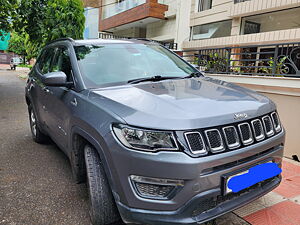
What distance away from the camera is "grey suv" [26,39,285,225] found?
164cm

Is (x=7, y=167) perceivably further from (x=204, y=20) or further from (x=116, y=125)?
(x=204, y=20)

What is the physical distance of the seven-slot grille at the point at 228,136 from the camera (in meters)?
1.66

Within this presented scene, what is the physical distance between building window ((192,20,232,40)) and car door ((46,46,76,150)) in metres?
9.60

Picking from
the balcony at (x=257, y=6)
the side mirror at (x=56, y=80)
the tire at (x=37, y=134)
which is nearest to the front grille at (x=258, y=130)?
the side mirror at (x=56, y=80)

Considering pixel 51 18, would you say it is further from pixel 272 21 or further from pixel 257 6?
pixel 272 21

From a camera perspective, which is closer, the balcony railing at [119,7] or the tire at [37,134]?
the tire at [37,134]

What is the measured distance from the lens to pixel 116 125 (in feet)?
5.82

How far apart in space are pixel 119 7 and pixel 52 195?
53.4ft

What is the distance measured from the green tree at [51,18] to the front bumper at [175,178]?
751cm

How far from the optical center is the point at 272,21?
973cm

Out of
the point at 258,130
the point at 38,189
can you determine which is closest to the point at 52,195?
the point at 38,189

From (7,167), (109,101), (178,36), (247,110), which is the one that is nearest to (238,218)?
(247,110)

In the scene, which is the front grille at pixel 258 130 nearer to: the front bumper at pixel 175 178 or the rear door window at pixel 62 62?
the front bumper at pixel 175 178

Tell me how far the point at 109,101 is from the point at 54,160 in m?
2.18
